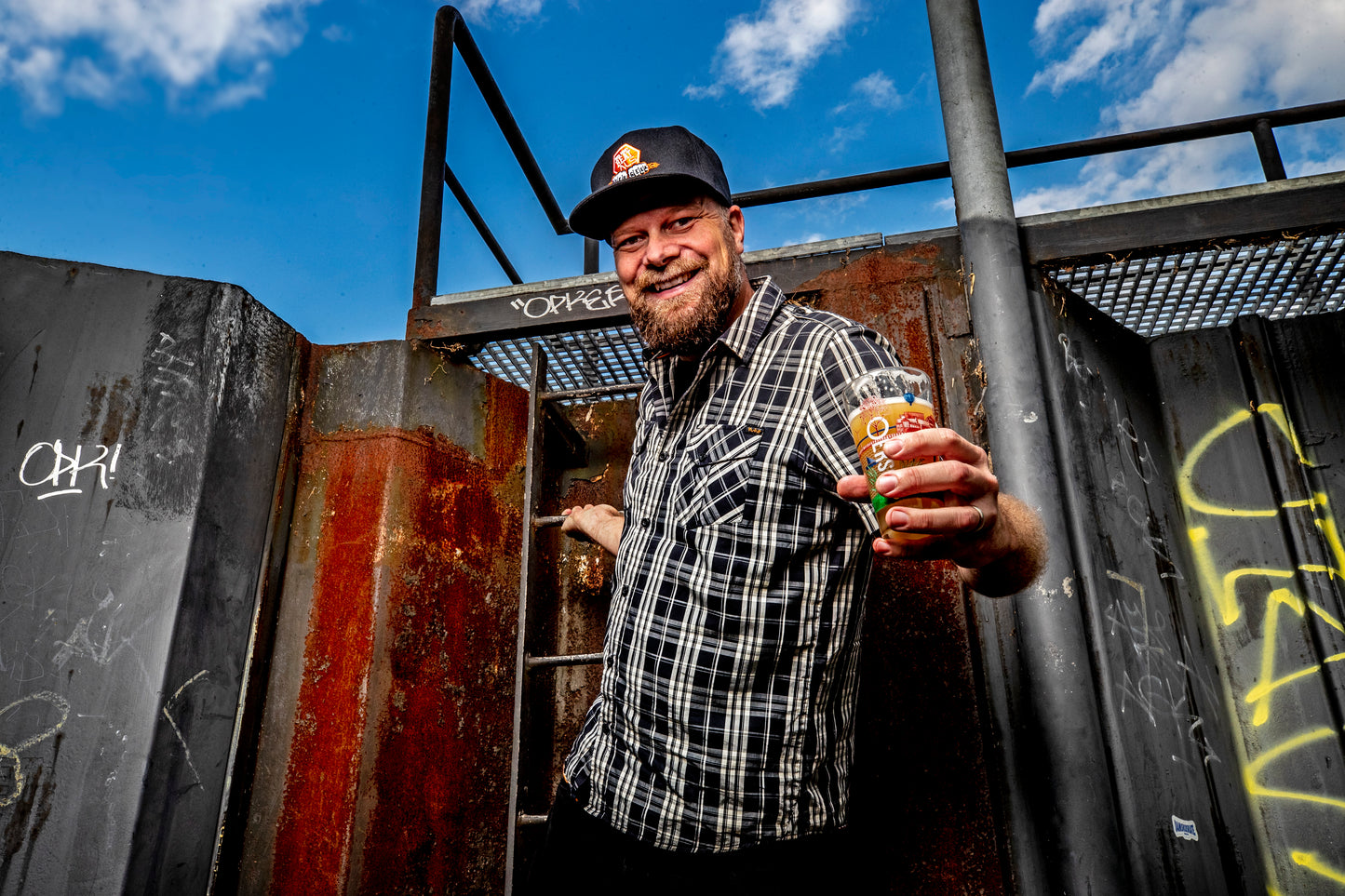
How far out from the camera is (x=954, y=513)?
1.12 metres

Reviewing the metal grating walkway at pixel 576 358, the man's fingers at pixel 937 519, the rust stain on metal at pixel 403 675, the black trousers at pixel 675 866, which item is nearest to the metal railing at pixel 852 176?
the metal grating walkway at pixel 576 358

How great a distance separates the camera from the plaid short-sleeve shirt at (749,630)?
4.89 ft

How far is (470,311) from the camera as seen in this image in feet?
10.1

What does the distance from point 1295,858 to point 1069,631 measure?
1.34 metres

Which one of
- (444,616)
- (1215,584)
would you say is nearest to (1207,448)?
(1215,584)

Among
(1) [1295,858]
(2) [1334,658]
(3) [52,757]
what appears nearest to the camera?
(3) [52,757]

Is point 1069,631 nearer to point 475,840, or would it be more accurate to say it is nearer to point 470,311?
point 475,840

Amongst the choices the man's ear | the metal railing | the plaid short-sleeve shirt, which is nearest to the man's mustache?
the man's ear

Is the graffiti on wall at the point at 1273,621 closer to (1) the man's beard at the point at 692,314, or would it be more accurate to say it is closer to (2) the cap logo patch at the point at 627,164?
(1) the man's beard at the point at 692,314

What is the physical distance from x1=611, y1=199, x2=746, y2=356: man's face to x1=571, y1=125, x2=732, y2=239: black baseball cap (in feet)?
0.15

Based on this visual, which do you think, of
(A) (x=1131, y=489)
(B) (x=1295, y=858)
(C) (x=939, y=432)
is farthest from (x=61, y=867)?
(B) (x=1295, y=858)

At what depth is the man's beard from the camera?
1865mm

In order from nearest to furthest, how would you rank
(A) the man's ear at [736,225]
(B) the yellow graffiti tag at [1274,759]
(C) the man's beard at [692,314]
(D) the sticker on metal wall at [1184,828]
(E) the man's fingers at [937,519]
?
(E) the man's fingers at [937,519]
(C) the man's beard at [692,314]
(A) the man's ear at [736,225]
(D) the sticker on metal wall at [1184,828]
(B) the yellow graffiti tag at [1274,759]

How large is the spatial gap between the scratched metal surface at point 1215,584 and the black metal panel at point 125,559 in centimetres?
277
